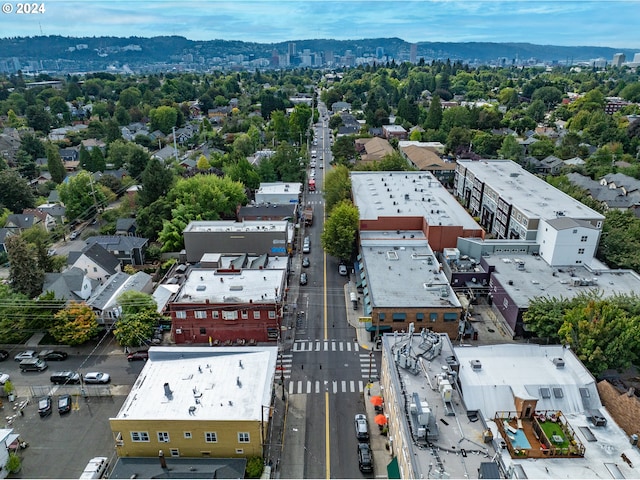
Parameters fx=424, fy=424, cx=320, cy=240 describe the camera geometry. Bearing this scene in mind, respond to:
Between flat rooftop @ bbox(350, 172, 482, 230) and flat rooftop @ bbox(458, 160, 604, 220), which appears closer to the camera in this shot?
flat rooftop @ bbox(458, 160, 604, 220)

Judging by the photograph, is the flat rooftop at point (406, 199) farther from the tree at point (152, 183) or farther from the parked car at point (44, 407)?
the parked car at point (44, 407)

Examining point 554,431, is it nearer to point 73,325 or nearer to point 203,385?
point 203,385

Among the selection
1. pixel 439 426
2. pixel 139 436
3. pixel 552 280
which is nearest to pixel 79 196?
pixel 139 436

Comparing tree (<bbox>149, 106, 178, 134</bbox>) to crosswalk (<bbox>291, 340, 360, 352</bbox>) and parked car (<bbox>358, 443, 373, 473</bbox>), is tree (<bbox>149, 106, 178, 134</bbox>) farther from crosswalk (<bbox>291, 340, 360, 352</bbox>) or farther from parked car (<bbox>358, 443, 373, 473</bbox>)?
parked car (<bbox>358, 443, 373, 473</bbox>)

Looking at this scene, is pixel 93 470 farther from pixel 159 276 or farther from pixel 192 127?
pixel 192 127

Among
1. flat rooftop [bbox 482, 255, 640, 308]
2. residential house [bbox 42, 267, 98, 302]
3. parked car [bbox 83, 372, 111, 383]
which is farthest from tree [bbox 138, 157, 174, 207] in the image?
flat rooftop [bbox 482, 255, 640, 308]
